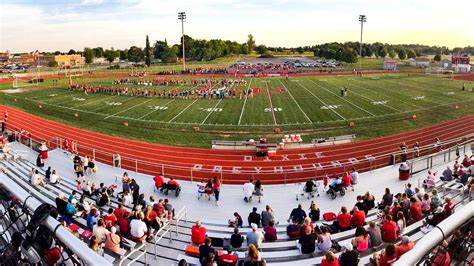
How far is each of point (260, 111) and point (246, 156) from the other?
12407 mm

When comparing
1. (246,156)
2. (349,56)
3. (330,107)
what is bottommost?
(246,156)

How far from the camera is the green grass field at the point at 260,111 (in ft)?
90.6

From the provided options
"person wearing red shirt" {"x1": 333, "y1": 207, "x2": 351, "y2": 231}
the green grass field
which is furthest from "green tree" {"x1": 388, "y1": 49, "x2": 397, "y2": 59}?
"person wearing red shirt" {"x1": 333, "y1": 207, "x2": 351, "y2": 231}

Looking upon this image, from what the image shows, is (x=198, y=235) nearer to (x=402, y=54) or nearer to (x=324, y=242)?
(x=324, y=242)

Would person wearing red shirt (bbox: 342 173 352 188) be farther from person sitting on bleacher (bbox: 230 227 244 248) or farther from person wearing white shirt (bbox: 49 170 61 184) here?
person wearing white shirt (bbox: 49 170 61 184)

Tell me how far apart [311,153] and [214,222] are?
39.2 feet

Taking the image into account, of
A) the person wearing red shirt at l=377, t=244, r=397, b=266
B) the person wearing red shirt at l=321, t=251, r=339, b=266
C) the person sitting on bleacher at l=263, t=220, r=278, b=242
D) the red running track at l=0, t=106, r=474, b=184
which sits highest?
the person wearing red shirt at l=377, t=244, r=397, b=266

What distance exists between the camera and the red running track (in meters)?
19.0

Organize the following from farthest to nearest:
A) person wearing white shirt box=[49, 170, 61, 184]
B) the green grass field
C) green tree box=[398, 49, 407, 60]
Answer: green tree box=[398, 49, 407, 60] → the green grass field → person wearing white shirt box=[49, 170, 61, 184]

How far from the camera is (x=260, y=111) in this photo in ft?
111

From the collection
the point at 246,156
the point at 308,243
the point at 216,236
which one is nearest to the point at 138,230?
the point at 216,236

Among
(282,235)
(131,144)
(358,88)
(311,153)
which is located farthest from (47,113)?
(358,88)

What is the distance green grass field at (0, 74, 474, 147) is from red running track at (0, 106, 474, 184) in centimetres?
165

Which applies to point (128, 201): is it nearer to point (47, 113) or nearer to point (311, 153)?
point (311, 153)
